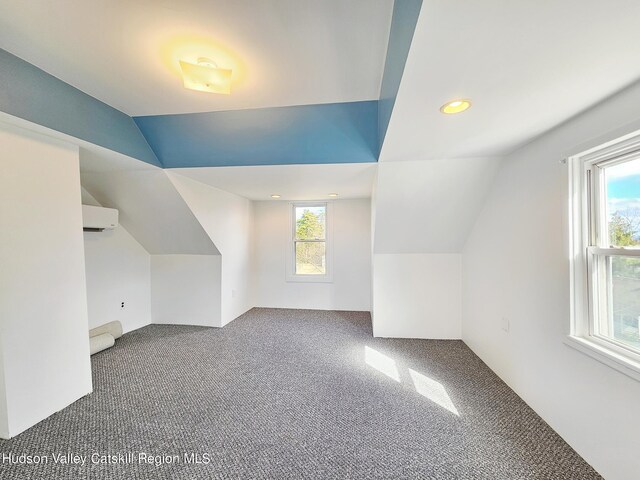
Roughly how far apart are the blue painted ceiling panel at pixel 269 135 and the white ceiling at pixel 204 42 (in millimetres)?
216

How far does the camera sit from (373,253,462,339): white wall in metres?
3.25

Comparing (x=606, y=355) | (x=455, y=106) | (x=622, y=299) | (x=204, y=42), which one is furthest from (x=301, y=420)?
(x=204, y=42)

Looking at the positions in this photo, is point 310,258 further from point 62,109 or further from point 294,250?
point 62,109

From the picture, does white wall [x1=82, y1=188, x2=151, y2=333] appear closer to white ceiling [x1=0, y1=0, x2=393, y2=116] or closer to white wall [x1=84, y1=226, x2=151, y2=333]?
white wall [x1=84, y1=226, x2=151, y2=333]

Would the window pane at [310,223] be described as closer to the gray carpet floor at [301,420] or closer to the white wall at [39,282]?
the gray carpet floor at [301,420]

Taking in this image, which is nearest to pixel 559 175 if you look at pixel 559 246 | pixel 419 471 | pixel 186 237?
pixel 559 246

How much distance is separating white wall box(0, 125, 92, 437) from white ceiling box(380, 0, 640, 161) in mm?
2405

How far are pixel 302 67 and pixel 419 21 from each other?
3.41ft

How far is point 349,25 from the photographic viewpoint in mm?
1328

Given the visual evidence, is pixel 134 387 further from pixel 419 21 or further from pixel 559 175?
pixel 559 175

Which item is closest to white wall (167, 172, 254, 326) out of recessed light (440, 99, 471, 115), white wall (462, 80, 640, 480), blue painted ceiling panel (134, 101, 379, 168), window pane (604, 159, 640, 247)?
blue painted ceiling panel (134, 101, 379, 168)

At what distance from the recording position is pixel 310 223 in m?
4.60

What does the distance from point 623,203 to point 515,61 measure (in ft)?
3.46

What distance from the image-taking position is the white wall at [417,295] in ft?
10.7
